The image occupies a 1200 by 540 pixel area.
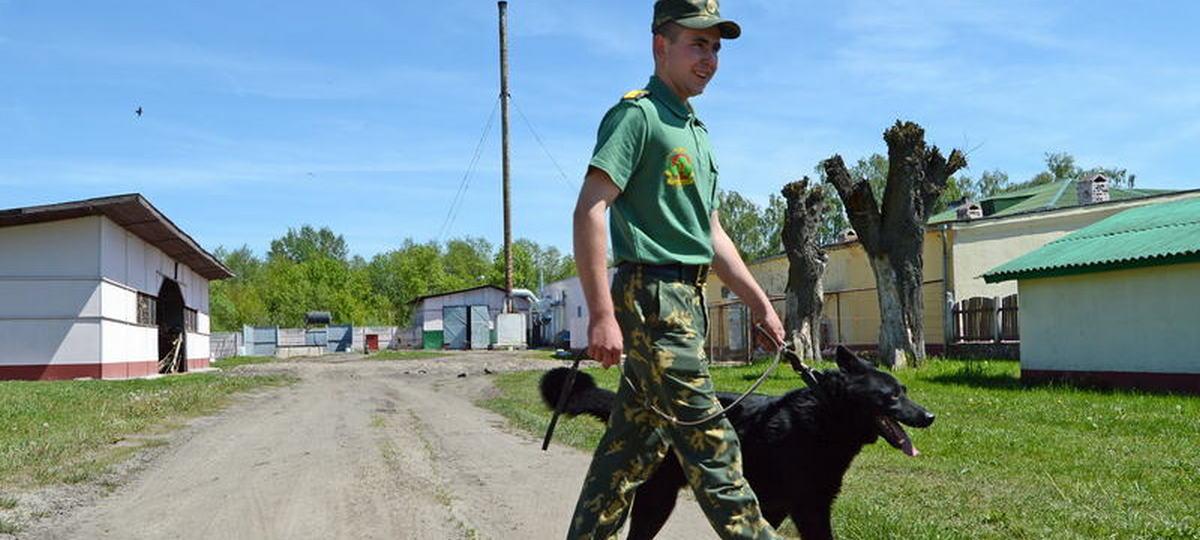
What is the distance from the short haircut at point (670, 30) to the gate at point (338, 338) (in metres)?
70.8

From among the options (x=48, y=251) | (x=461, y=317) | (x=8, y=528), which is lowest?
(x=8, y=528)

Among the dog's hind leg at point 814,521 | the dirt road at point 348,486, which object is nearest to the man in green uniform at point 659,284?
the dog's hind leg at point 814,521

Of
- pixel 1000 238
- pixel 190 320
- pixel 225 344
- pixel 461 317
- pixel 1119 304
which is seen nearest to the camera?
pixel 1119 304

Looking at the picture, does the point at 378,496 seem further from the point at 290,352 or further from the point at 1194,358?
the point at 290,352

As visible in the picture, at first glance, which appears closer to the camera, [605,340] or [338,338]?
[605,340]

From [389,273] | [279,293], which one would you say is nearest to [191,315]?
[279,293]

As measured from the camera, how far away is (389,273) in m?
124

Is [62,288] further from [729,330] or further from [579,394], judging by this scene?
[579,394]

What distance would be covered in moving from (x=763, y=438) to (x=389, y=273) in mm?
122210

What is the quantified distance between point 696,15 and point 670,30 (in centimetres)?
13

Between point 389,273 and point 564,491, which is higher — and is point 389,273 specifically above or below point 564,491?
above

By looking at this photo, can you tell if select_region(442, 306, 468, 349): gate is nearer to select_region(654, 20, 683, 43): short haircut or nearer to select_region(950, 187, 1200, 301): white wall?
select_region(950, 187, 1200, 301): white wall

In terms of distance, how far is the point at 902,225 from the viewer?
22.2 meters

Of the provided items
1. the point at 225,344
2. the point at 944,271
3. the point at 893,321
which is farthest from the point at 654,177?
the point at 225,344
